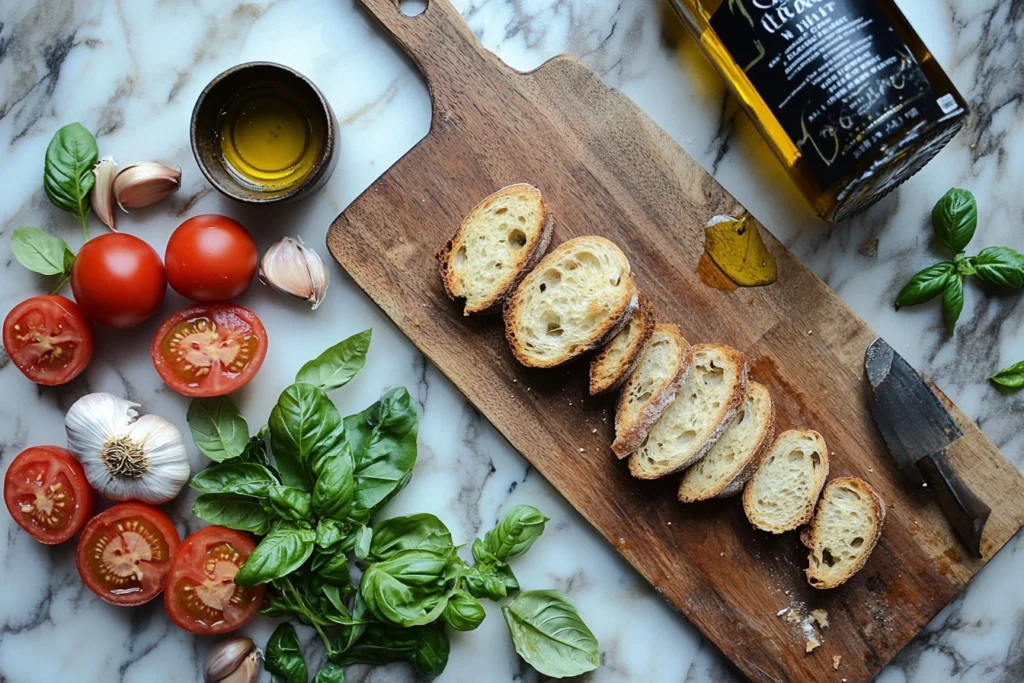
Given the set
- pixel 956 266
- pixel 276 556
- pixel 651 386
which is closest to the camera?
pixel 276 556

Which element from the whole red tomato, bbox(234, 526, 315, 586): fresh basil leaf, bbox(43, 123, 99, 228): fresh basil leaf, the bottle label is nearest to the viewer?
the bottle label

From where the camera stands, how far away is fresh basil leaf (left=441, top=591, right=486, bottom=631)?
1.87 m

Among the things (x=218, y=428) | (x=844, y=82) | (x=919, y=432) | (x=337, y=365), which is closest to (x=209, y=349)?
(x=218, y=428)

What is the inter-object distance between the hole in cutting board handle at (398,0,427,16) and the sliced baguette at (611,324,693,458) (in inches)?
40.2

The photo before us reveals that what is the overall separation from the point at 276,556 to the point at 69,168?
1106 mm

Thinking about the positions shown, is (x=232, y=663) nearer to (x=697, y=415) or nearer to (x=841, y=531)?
(x=697, y=415)

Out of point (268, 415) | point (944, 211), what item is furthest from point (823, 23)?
point (268, 415)

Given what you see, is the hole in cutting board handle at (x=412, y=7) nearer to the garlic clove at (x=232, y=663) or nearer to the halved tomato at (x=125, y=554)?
the halved tomato at (x=125, y=554)

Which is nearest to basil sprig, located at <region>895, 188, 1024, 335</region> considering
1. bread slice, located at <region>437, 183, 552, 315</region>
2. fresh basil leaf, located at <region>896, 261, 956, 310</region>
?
Result: fresh basil leaf, located at <region>896, 261, 956, 310</region>

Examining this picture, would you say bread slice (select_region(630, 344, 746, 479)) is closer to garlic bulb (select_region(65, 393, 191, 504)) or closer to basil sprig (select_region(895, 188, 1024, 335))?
basil sprig (select_region(895, 188, 1024, 335))

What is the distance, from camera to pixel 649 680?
6.72ft

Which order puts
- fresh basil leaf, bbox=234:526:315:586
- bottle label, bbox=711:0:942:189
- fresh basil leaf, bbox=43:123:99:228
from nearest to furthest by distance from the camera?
1. bottle label, bbox=711:0:942:189
2. fresh basil leaf, bbox=234:526:315:586
3. fresh basil leaf, bbox=43:123:99:228

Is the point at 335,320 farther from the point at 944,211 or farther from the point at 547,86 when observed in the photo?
the point at 944,211

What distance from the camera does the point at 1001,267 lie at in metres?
1.99
